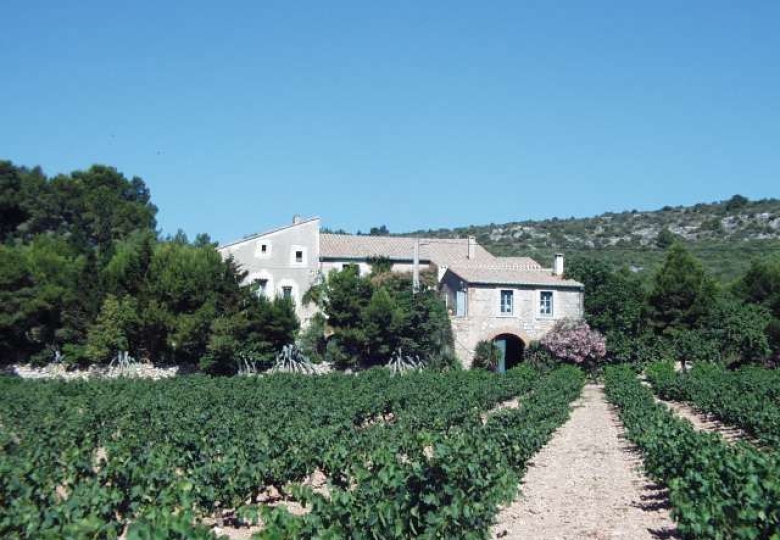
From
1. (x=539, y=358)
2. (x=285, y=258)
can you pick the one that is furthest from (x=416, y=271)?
(x=539, y=358)

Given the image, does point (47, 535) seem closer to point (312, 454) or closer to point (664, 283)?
point (312, 454)

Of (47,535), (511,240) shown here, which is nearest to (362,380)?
(47,535)

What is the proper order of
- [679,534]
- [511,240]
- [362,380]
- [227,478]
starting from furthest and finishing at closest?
[511,240] < [362,380] < [227,478] < [679,534]

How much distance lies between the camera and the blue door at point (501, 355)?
34.9 m

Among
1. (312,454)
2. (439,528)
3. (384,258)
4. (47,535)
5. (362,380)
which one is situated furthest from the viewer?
(384,258)

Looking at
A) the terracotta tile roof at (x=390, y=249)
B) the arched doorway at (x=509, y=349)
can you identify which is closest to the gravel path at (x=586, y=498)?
the arched doorway at (x=509, y=349)

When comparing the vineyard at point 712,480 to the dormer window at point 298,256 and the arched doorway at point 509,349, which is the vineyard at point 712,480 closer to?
the arched doorway at point 509,349

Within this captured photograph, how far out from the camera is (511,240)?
80000 millimetres

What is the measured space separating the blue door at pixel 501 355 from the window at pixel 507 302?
1.38 metres

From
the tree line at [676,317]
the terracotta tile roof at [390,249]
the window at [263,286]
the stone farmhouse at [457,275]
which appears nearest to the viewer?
the tree line at [676,317]

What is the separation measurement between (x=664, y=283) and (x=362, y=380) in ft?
48.2

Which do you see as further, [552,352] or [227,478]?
[552,352]

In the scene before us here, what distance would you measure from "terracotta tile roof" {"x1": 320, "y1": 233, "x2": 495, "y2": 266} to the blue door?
598 cm

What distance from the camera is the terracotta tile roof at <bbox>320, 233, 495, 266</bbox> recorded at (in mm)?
39844
